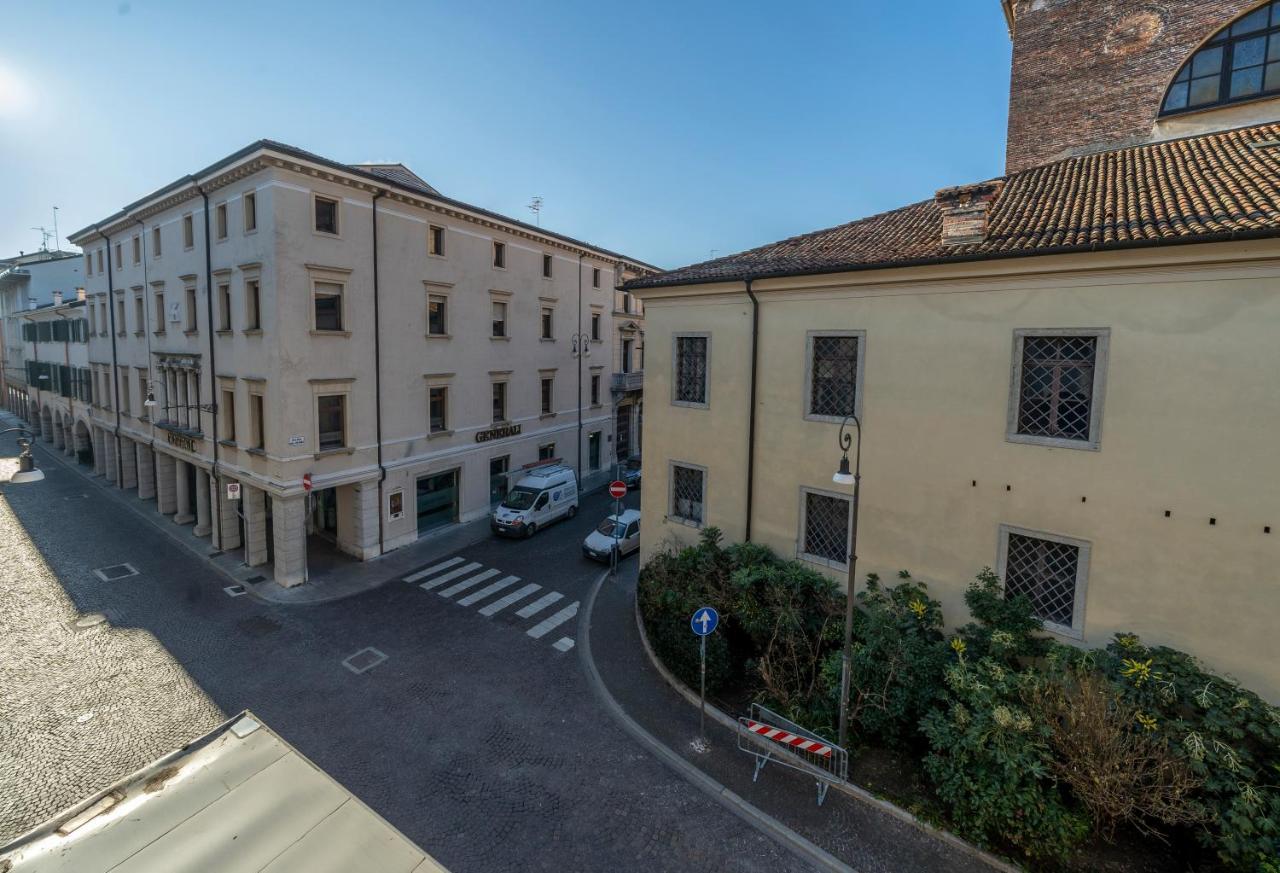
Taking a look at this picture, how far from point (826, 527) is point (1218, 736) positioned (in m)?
6.08

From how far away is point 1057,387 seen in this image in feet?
30.8

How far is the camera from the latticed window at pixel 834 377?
11.4 meters

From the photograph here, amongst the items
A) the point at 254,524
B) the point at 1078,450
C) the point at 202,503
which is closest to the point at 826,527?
the point at 1078,450

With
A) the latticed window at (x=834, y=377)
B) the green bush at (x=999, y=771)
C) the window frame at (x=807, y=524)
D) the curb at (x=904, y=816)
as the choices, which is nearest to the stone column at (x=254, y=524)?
the curb at (x=904, y=816)

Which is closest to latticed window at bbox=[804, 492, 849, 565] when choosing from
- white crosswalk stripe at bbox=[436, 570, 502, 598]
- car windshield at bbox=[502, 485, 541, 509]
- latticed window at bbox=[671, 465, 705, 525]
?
latticed window at bbox=[671, 465, 705, 525]

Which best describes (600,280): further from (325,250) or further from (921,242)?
(921,242)

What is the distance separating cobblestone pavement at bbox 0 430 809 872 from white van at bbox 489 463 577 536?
2.67 metres

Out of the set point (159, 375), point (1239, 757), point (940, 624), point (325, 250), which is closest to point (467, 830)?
point (940, 624)

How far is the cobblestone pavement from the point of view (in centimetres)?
835

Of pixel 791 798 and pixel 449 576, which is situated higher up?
pixel 449 576

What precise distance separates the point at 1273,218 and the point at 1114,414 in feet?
9.89

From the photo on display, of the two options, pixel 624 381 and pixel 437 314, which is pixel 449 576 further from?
Result: pixel 624 381

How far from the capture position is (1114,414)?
29.0ft

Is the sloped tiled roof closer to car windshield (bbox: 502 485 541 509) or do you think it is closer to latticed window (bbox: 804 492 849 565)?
latticed window (bbox: 804 492 849 565)
